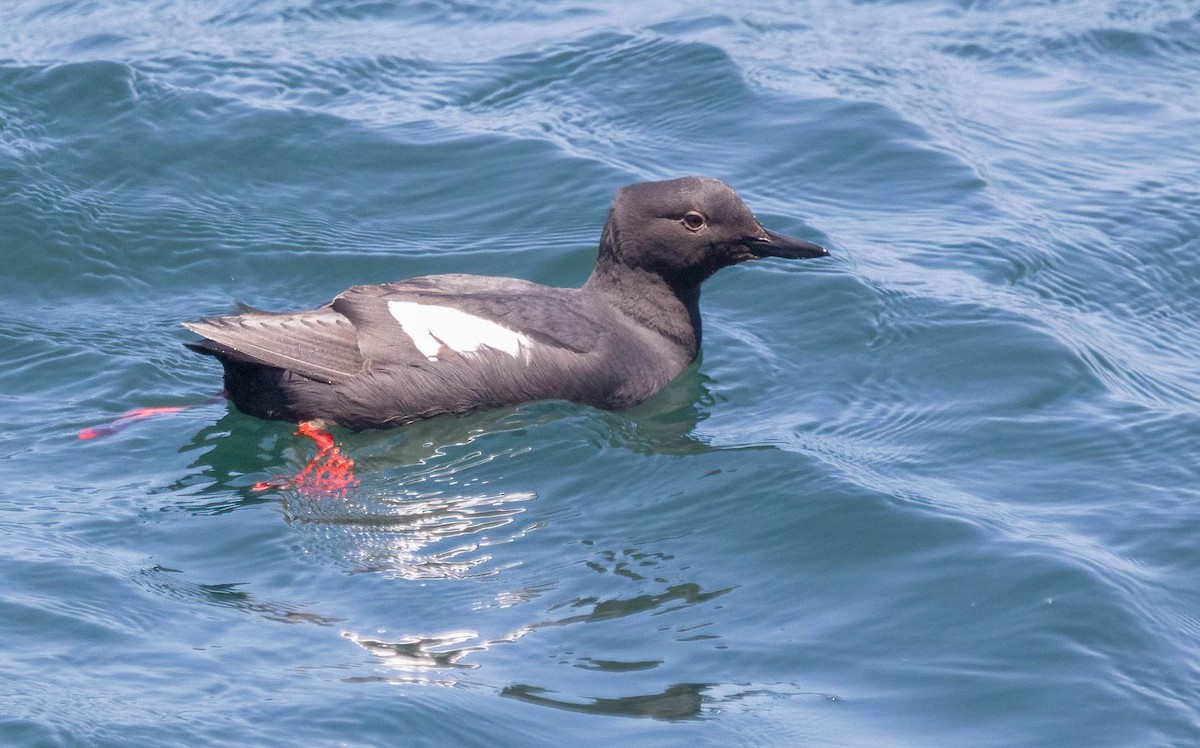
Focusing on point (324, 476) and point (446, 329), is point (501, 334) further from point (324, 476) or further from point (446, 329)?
point (324, 476)

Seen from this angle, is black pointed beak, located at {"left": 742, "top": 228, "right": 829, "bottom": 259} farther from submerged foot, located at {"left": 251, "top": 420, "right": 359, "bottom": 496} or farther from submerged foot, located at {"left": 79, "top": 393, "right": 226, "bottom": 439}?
submerged foot, located at {"left": 79, "top": 393, "right": 226, "bottom": 439}

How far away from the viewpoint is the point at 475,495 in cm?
646

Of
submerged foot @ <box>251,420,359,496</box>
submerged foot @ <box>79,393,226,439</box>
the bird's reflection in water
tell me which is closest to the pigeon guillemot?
submerged foot @ <box>251,420,359,496</box>

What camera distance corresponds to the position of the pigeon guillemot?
6.88 m

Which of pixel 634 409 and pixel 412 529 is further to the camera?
pixel 634 409

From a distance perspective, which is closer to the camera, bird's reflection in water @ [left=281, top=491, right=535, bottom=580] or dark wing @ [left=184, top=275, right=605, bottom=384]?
bird's reflection in water @ [left=281, top=491, right=535, bottom=580]

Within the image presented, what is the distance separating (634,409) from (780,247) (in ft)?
3.68

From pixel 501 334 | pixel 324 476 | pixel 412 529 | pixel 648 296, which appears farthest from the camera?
pixel 648 296

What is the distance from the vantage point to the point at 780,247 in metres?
7.57

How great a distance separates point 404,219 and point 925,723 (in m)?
5.64

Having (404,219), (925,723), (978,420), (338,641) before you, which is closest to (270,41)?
(404,219)

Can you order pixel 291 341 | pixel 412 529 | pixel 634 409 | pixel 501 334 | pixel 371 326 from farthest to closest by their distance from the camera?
pixel 634 409 < pixel 501 334 < pixel 371 326 < pixel 291 341 < pixel 412 529

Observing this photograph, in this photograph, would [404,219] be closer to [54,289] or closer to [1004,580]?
[54,289]

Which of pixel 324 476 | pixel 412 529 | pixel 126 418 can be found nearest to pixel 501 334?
pixel 324 476
